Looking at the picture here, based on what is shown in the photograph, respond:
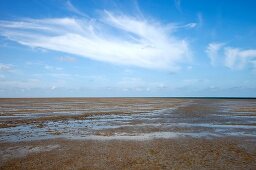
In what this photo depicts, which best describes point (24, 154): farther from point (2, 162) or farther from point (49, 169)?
point (49, 169)

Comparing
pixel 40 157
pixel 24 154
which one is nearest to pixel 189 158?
pixel 40 157

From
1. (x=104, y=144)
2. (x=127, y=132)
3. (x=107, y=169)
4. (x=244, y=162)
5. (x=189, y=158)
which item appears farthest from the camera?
(x=127, y=132)

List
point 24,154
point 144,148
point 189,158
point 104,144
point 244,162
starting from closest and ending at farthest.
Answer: point 244,162 < point 189,158 < point 24,154 < point 144,148 < point 104,144

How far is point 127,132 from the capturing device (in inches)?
737

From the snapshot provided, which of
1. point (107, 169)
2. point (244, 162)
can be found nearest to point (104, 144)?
point (107, 169)

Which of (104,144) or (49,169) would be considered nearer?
(49,169)

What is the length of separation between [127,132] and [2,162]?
9.35 meters

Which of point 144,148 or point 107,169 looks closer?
point 107,169

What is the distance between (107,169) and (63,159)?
7.90 feet

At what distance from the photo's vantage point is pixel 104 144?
14516mm

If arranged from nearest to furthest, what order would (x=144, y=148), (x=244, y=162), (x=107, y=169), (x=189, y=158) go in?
1. (x=107, y=169)
2. (x=244, y=162)
3. (x=189, y=158)
4. (x=144, y=148)

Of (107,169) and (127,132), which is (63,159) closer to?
(107,169)

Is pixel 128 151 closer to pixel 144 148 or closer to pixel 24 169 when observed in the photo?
pixel 144 148

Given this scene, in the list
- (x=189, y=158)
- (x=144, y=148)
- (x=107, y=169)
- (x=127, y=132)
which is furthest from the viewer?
(x=127, y=132)
